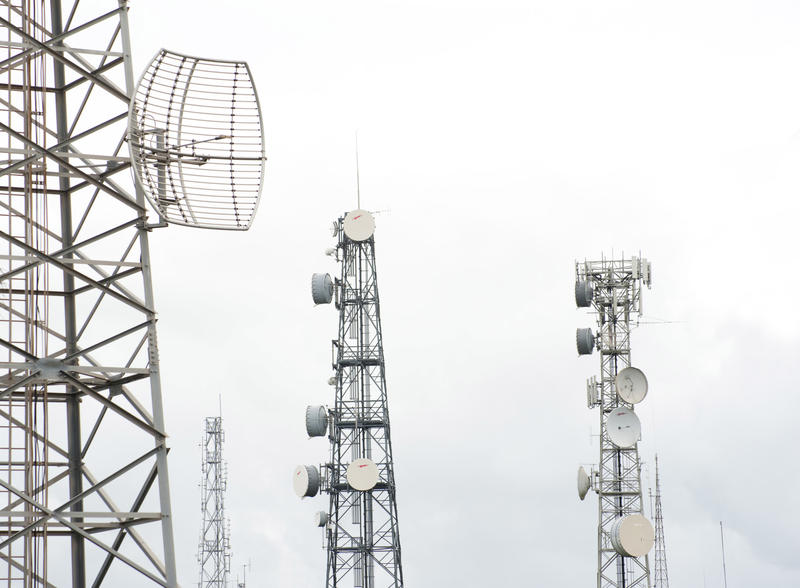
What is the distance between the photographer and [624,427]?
5816 cm

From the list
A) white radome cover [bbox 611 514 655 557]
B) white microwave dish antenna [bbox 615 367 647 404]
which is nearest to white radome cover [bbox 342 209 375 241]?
white microwave dish antenna [bbox 615 367 647 404]

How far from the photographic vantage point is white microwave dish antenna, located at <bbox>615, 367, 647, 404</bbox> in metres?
58.4

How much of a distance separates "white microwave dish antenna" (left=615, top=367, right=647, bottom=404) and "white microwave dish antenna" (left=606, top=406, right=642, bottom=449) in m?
0.59

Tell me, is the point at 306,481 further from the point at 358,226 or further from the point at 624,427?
the point at 624,427

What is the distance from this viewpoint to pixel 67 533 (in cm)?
2716

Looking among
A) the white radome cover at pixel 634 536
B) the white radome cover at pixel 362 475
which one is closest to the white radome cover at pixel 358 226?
the white radome cover at pixel 362 475

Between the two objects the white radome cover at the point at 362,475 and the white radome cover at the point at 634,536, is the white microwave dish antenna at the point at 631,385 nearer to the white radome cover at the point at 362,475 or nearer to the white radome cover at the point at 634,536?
the white radome cover at the point at 634,536

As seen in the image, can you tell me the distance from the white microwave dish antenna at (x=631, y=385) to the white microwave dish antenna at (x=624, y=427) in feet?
1.93

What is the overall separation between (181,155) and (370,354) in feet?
139

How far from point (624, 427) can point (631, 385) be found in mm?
1743

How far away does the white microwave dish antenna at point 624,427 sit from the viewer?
58.1m

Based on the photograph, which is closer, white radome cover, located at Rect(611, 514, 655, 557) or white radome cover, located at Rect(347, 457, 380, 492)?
white radome cover, located at Rect(611, 514, 655, 557)

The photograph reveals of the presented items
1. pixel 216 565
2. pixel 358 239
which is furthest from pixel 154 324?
pixel 216 565

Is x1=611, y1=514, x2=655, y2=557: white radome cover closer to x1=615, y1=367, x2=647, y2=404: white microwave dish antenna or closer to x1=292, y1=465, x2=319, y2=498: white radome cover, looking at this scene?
x1=615, y1=367, x2=647, y2=404: white microwave dish antenna
